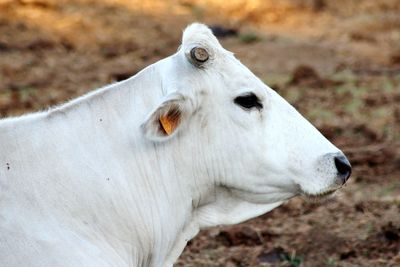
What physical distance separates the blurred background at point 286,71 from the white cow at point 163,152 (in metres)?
1.80

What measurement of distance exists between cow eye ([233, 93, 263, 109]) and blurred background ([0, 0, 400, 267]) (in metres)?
1.95

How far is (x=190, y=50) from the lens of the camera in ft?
16.0

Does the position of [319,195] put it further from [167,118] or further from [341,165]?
[167,118]

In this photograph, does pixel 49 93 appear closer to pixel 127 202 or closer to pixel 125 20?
pixel 125 20

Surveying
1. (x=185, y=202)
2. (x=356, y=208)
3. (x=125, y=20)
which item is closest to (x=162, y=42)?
(x=125, y=20)

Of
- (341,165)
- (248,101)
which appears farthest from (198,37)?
(341,165)

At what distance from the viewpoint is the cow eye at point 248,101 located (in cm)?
493

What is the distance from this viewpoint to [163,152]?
4.94 meters

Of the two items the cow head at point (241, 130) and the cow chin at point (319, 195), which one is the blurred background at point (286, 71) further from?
the cow head at point (241, 130)

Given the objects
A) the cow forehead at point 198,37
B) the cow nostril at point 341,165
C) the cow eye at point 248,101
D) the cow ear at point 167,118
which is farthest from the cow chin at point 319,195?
the cow forehead at point 198,37

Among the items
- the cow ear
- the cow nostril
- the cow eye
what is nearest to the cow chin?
the cow nostril

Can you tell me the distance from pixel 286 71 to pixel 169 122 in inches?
345

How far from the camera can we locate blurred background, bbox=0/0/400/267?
7102 mm

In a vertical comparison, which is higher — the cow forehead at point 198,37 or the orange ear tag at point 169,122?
the cow forehead at point 198,37
